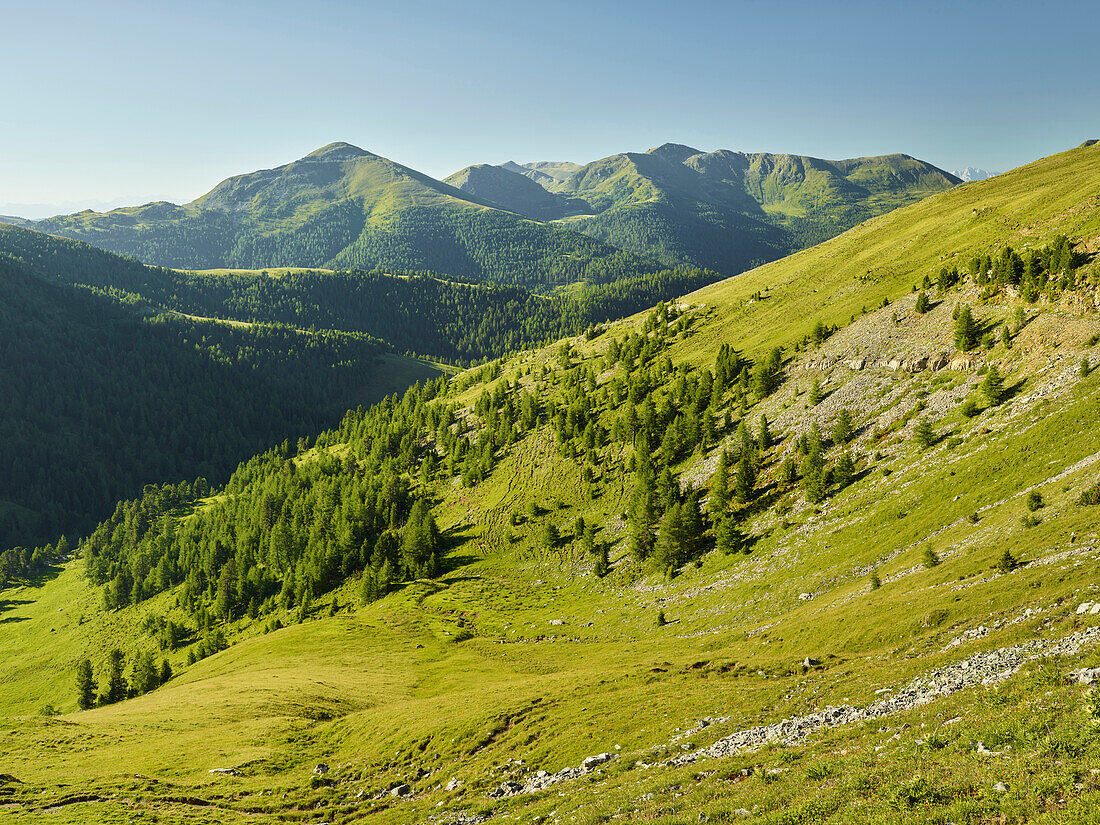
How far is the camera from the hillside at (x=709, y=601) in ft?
75.9

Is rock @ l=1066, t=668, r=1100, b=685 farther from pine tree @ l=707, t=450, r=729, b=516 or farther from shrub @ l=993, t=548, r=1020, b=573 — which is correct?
pine tree @ l=707, t=450, r=729, b=516

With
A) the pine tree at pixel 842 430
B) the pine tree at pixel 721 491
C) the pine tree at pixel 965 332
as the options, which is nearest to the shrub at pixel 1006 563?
the pine tree at pixel 842 430

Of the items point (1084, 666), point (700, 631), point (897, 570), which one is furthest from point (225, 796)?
point (897, 570)

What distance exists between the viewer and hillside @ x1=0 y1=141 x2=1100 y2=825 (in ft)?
75.9

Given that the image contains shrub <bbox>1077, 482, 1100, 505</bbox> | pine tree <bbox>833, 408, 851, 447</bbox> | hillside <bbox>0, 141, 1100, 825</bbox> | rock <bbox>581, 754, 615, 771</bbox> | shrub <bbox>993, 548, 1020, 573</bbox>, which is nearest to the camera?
hillside <bbox>0, 141, 1100, 825</bbox>

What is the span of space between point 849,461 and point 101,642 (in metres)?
188

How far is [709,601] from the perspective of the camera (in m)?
67.4

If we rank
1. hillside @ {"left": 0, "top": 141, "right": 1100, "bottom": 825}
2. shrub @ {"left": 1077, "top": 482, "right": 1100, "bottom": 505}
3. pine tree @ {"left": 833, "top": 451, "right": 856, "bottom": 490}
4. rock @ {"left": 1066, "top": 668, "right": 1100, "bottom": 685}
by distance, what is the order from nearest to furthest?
rock @ {"left": 1066, "top": 668, "right": 1100, "bottom": 685}, hillside @ {"left": 0, "top": 141, "right": 1100, "bottom": 825}, shrub @ {"left": 1077, "top": 482, "right": 1100, "bottom": 505}, pine tree @ {"left": 833, "top": 451, "right": 856, "bottom": 490}

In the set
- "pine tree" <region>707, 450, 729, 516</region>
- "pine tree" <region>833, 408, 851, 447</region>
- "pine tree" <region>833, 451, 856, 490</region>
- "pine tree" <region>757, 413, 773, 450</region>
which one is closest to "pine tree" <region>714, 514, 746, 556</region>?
"pine tree" <region>707, 450, 729, 516</region>

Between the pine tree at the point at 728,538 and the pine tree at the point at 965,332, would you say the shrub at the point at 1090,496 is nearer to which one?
the pine tree at the point at 728,538

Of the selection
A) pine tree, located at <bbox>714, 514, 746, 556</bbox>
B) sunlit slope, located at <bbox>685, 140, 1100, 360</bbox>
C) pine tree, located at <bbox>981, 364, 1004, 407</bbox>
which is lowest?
pine tree, located at <bbox>714, 514, 746, 556</bbox>

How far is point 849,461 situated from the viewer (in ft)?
237

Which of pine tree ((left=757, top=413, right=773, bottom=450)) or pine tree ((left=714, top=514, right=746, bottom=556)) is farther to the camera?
pine tree ((left=757, top=413, right=773, bottom=450))

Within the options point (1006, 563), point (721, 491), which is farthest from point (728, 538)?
point (1006, 563)
